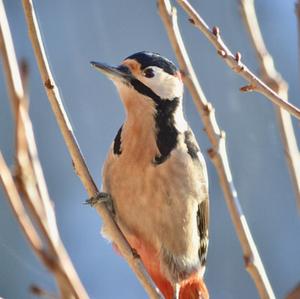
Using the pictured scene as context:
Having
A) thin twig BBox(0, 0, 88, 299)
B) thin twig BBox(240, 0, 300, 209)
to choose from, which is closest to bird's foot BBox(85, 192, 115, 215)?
thin twig BBox(240, 0, 300, 209)

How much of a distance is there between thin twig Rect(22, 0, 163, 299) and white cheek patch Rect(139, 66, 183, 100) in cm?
70

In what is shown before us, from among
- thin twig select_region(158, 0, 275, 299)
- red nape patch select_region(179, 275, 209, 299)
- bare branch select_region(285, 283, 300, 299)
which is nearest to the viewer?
bare branch select_region(285, 283, 300, 299)

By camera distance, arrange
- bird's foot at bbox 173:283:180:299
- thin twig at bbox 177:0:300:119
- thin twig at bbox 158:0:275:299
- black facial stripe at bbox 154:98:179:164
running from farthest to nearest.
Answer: black facial stripe at bbox 154:98:179:164 < bird's foot at bbox 173:283:180:299 < thin twig at bbox 177:0:300:119 < thin twig at bbox 158:0:275:299

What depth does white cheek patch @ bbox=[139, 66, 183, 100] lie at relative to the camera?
9.63 feet

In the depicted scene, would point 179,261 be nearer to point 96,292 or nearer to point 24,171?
point 24,171

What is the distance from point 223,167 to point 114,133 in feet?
10.5

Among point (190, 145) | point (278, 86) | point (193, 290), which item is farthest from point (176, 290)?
point (278, 86)

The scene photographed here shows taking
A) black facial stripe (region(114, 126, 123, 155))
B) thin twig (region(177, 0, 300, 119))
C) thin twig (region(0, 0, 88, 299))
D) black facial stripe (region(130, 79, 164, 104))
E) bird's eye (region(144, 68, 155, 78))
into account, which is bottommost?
thin twig (region(0, 0, 88, 299))

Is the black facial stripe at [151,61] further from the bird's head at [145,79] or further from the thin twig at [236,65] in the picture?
the thin twig at [236,65]

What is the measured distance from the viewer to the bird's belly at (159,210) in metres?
2.80

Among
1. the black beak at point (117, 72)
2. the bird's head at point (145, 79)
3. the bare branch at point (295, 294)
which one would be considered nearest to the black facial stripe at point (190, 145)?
the bird's head at point (145, 79)

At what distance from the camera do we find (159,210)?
282 cm

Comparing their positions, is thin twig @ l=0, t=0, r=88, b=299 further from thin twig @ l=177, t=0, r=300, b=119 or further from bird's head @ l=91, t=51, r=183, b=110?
bird's head @ l=91, t=51, r=183, b=110

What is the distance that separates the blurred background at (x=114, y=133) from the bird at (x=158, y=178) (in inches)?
83.6
